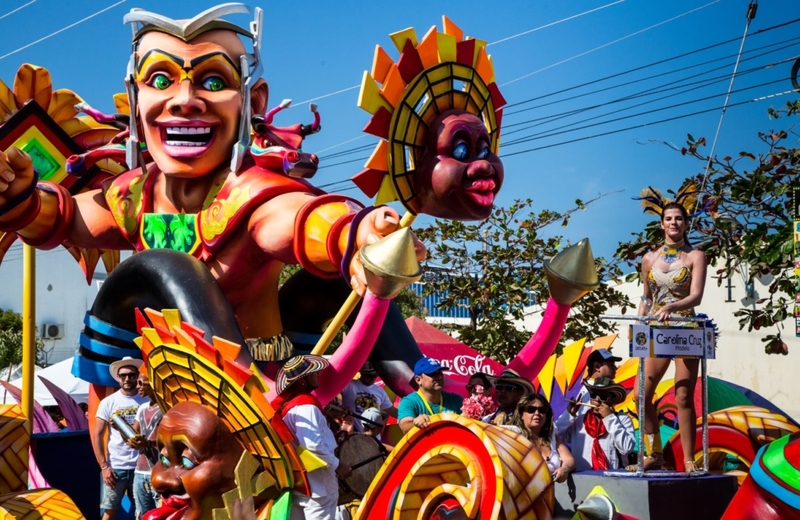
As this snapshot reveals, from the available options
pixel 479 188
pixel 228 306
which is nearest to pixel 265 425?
pixel 228 306

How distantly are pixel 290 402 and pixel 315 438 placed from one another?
0.22 metres

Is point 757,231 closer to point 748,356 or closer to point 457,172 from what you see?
point 457,172

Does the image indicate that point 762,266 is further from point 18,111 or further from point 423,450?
point 18,111

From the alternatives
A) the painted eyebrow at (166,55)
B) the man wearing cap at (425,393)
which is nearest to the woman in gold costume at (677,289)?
the man wearing cap at (425,393)

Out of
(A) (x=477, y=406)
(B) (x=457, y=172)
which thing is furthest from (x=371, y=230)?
(A) (x=477, y=406)

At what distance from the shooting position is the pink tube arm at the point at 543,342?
5266 millimetres

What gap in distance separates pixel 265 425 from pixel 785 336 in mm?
13742

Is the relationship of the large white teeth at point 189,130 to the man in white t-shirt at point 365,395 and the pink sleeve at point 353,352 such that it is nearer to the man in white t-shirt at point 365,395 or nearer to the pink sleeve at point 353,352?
the pink sleeve at point 353,352

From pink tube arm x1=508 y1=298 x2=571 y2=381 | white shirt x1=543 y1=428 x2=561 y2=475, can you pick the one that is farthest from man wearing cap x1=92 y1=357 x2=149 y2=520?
white shirt x1=543 y1=428 x2=561 y2=475

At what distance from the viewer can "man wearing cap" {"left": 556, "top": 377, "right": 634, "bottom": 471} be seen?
5496 millimetres

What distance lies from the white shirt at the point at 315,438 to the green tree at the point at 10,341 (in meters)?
21.4

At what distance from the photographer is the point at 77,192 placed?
6.36 m

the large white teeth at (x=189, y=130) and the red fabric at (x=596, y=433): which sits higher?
the large white teeth at (x=189, y=130)

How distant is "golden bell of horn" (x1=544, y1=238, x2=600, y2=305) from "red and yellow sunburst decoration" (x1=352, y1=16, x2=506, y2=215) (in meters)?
0.81
